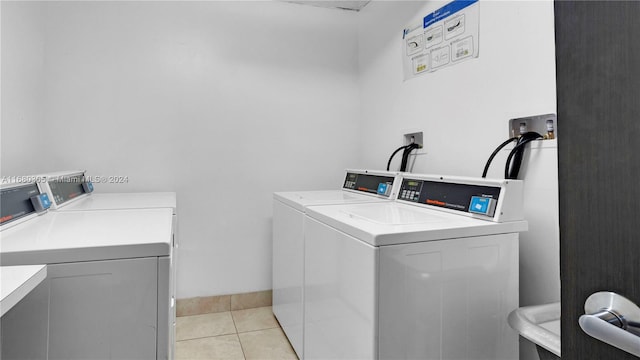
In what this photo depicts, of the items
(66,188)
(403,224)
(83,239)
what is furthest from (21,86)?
(403,224)

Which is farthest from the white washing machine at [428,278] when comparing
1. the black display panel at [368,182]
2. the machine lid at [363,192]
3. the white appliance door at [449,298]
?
the black display panel at [368,182]

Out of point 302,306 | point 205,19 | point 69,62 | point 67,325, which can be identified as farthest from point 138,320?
point 205,19

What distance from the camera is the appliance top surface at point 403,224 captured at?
1.20 meters

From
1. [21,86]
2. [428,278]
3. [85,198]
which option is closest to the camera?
[428,278]

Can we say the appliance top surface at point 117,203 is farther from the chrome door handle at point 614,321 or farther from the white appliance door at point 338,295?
the chrome door handle at point 614,321

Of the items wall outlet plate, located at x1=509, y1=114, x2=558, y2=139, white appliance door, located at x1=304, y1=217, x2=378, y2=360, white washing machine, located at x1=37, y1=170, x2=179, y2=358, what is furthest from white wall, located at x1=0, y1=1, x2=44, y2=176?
wall outlet plate, located at x1=509, y1=114, x2=558, y2=139

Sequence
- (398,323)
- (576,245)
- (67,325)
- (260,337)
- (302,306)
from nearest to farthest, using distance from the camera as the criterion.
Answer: (576,245) < (67,325) < (398,323) < (302,306) < (260,337)

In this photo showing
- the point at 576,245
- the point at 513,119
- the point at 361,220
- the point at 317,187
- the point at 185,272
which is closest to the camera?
the point at 576,245

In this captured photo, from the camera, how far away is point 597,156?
448 mm

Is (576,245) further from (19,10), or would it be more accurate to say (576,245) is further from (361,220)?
(19,10)

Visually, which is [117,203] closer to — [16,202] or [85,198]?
[85,198]

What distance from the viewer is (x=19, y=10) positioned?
6.33 ft

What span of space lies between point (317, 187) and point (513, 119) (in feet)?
4.97

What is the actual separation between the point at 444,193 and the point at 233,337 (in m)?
1.52
